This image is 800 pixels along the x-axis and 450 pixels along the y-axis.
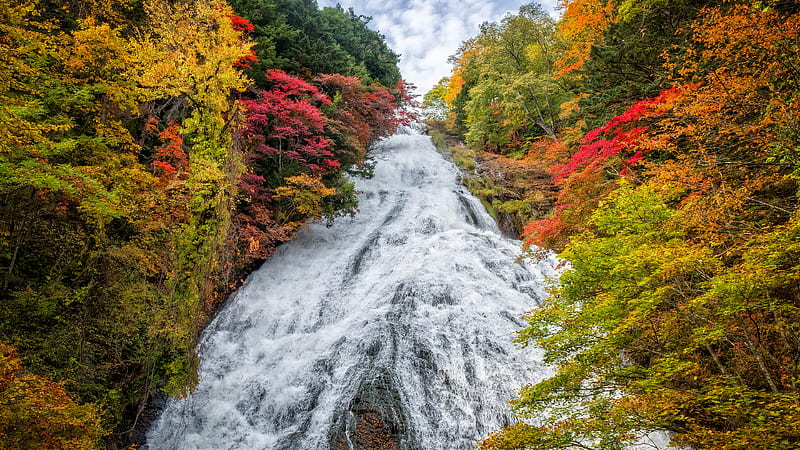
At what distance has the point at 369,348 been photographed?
8.33m

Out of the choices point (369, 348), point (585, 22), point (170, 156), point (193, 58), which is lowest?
point (369, 348)

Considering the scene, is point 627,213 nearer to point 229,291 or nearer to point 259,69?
point 229,291

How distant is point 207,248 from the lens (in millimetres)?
8156

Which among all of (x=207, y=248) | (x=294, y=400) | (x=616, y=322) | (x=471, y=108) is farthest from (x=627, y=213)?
(x=471, y=108)

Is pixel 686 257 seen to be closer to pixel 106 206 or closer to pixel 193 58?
pixel 106 206

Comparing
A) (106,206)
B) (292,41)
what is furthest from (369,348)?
(292,41)

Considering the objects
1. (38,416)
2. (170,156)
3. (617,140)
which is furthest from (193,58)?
(617,140)

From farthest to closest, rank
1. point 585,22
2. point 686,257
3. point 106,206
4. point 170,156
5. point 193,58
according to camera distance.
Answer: point 585,22
point 170,156
point 193,58
point 106,206
point 686,257

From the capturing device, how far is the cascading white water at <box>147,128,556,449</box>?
23.7 feet

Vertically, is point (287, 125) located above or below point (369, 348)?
above

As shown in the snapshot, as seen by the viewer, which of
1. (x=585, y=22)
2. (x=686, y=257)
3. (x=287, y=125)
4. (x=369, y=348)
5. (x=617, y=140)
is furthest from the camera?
(x=585, y=22)

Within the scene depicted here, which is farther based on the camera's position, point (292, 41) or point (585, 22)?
point (292, 41)

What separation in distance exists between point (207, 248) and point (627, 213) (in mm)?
8040

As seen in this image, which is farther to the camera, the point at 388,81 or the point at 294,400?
the point at 388,81
